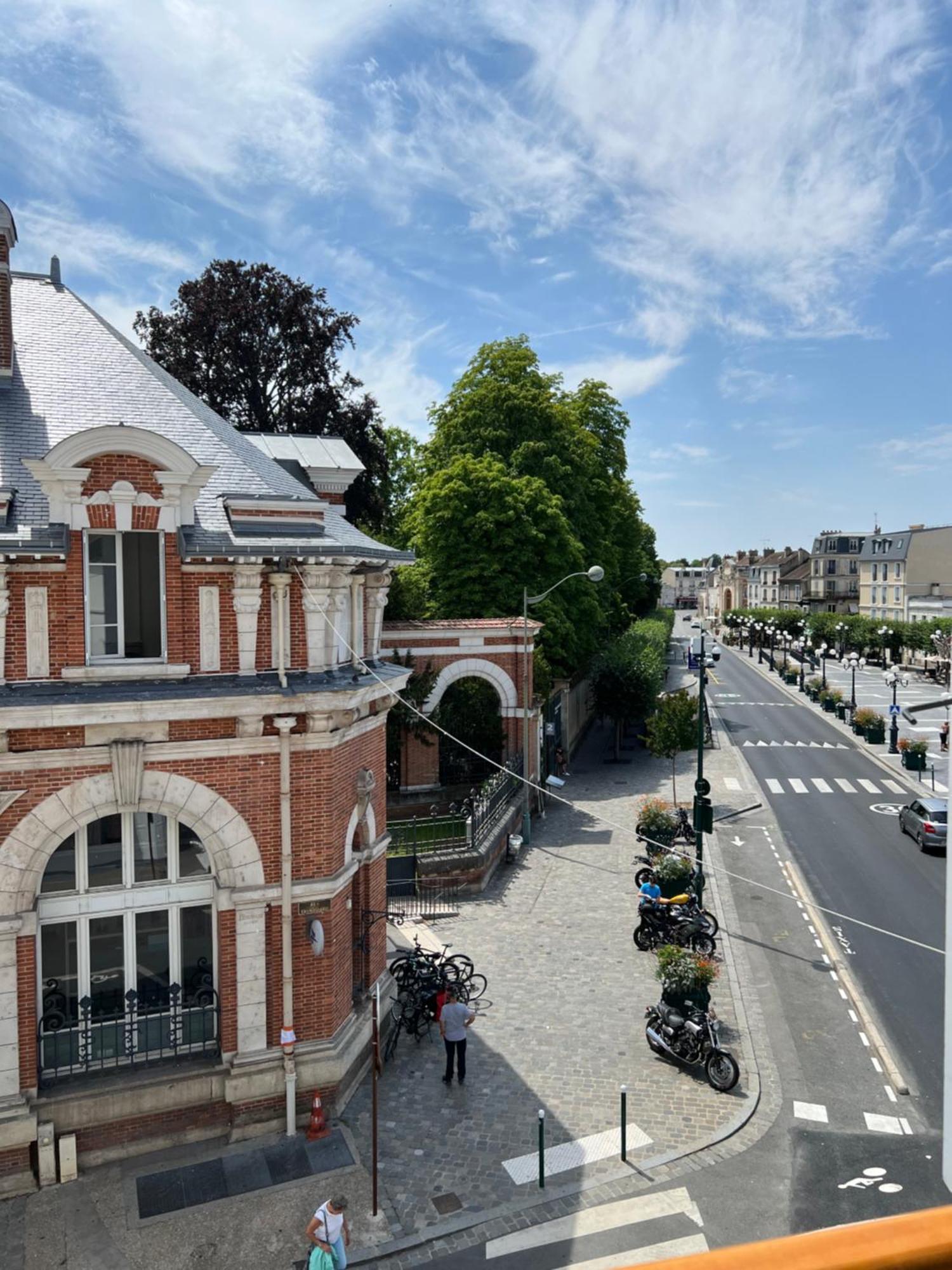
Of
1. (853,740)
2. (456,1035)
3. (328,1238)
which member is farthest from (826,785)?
(328,1238)

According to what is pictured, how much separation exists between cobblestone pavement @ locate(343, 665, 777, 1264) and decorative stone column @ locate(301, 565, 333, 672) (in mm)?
6326

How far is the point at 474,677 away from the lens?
30.1 m

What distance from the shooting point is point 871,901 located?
69.4 ft

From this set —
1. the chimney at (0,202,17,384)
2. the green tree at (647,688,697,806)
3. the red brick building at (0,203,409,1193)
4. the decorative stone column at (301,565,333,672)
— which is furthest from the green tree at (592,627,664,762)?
the chimney at (0,202,17,384)

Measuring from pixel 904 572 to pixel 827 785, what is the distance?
185ft

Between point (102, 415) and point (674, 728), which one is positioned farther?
point (674, 728)

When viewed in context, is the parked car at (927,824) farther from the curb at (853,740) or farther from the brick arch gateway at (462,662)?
the brick arch gateway at (462,662)

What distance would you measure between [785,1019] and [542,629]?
19.8 meters

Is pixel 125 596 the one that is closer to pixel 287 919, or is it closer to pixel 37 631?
pixel 37 631

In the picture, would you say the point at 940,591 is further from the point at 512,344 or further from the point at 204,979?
the point at 204,979

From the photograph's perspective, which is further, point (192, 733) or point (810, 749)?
point (810, 749)

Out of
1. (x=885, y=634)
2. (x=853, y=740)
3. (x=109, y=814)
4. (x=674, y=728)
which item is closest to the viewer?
(x=109, y=814)

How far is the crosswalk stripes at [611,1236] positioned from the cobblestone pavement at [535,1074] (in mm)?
539

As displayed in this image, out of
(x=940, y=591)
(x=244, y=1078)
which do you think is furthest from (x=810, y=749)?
(x=940, y=591)
